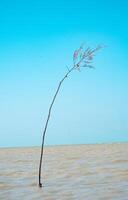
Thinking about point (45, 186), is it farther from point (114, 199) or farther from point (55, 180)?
point (114, 199)

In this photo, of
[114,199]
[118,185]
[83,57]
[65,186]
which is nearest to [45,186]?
[65,186]

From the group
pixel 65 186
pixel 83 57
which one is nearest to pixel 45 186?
pixel 65 186

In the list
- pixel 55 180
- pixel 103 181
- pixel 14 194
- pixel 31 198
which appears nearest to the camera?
pixel 31 198

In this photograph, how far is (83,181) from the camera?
1664cm

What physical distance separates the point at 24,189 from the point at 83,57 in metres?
5.97

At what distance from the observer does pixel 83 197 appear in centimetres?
1232

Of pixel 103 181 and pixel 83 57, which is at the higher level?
pixel 83 57

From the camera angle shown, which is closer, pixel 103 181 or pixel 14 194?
pixel 14 194

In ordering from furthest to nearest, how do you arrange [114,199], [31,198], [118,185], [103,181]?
[103,181] < [118,185] < [31,198] < [114,199]

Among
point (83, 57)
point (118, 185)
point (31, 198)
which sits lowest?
point (118, 185)

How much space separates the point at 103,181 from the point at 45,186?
266 centimetres

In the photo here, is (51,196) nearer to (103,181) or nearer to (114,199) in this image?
(114,199)

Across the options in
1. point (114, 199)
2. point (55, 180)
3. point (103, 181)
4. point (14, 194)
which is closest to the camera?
point (114, 199)

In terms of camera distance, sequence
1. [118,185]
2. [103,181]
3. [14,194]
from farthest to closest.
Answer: [103,181] < [118,185] < [14,194]
